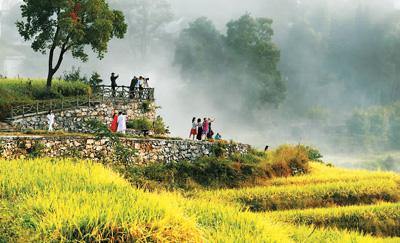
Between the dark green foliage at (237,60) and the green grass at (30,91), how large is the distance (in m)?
39.4

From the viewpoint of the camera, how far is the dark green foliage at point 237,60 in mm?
76562

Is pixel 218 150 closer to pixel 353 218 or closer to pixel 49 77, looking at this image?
pixel 353 218

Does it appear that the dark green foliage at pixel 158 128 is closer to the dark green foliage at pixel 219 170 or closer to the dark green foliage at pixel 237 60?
the dark green foliage at pixel 219 170

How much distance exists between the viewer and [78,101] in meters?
34.8

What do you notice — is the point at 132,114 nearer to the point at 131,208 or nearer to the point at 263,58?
the point at 131,208

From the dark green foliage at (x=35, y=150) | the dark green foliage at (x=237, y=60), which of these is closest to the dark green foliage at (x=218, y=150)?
the dark green foliage at (x=35, y=150)

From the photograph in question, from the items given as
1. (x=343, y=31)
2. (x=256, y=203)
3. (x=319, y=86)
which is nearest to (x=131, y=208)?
(x=256, y=203)

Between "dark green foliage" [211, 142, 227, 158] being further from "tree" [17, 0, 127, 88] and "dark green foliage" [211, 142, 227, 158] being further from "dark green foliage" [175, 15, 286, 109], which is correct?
"dark green foliage" [175, 15, 286, 109]

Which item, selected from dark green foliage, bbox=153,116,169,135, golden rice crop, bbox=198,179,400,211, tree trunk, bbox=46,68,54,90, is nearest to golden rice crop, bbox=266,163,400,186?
golden rice crop, bbox=198,179,400,211

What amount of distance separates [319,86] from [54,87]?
6333 cm

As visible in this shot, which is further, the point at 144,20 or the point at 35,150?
the point at 144,20

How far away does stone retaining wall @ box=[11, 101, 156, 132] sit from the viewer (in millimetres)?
31891

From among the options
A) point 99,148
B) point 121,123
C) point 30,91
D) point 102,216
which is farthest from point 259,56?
point 102,216

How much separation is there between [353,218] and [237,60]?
6134 cm
